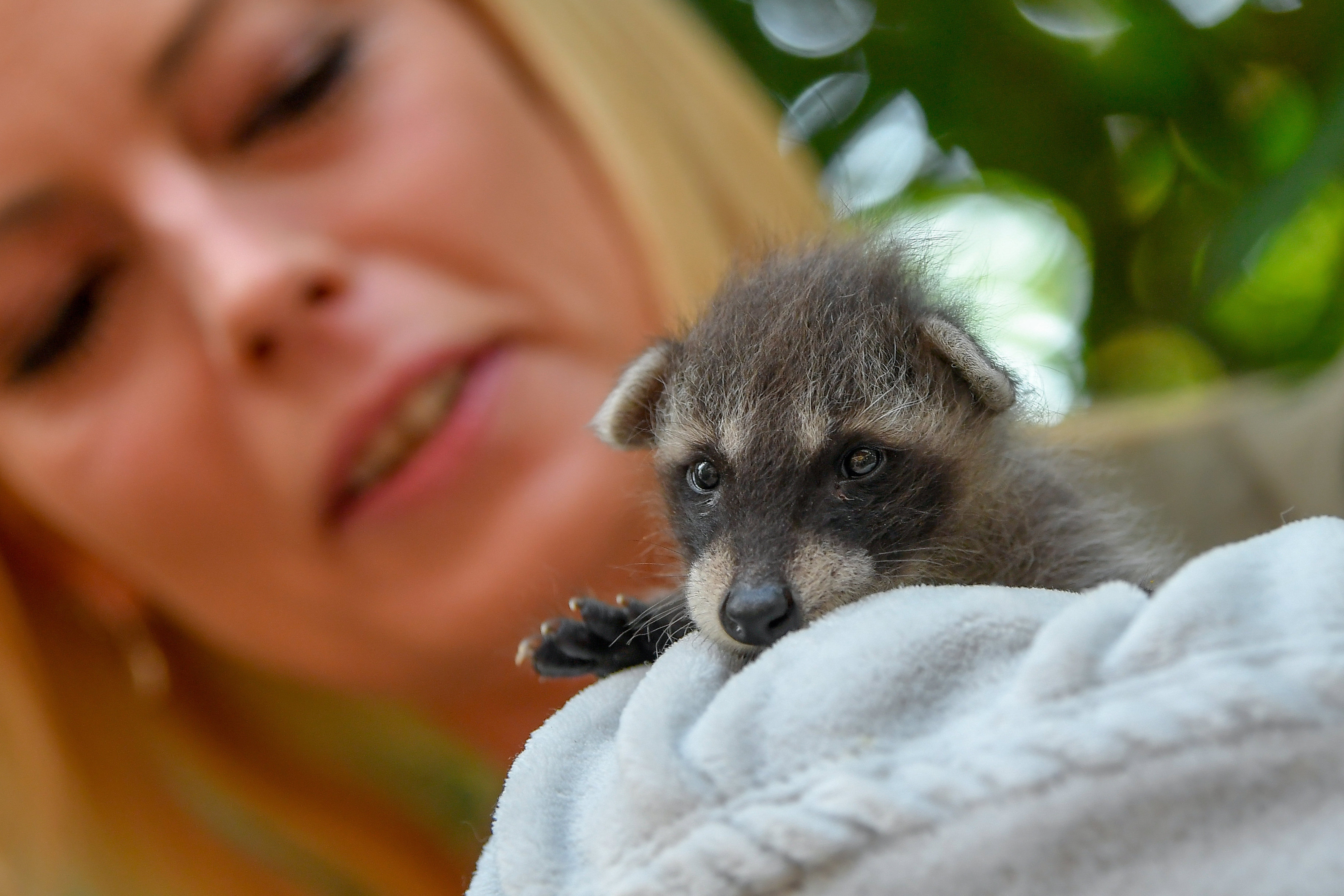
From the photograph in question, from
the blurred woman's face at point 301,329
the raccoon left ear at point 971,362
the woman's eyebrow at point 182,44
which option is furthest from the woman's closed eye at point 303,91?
the raccoon left ear at point 971,362

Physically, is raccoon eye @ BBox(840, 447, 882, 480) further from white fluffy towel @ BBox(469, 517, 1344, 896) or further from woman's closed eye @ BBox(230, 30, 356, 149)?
woman's closed eye @ BBox(230, 30, 356, 149)

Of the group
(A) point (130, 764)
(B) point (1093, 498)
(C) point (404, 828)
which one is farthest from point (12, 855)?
(B) point (1093, 498)

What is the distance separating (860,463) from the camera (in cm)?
179

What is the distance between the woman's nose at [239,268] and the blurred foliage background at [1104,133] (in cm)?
187

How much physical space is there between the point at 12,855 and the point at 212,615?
90 cm

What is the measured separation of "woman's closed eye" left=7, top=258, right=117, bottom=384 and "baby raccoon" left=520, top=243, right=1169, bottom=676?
148 centimetres

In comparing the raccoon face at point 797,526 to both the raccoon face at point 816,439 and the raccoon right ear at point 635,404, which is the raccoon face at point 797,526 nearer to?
the raccoon face at point 816,439

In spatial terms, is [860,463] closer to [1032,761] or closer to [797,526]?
[797,526]

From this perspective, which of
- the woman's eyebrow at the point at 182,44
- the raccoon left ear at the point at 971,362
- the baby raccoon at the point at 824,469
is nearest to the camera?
the baby raccoon at the point at 824,469

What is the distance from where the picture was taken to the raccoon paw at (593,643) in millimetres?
1863

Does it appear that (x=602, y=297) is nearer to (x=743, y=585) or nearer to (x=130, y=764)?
(x=743, y=585)

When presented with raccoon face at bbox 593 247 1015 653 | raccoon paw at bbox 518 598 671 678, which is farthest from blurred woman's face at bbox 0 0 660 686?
raccoon face at bbox 593 247 1015 653

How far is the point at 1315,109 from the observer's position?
12.1 feet

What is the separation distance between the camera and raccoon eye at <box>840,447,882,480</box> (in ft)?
5.86
